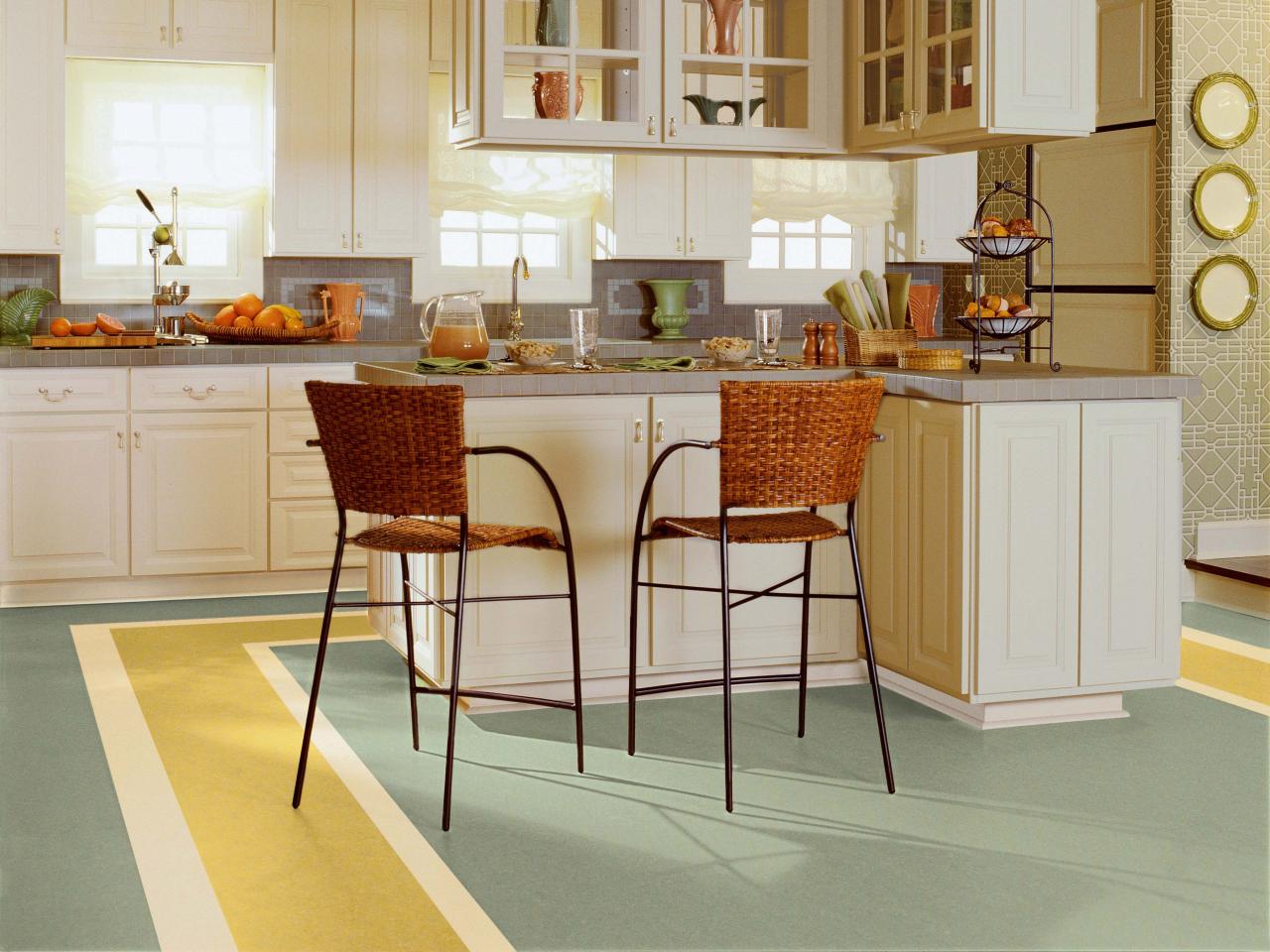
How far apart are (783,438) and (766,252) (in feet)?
14.1

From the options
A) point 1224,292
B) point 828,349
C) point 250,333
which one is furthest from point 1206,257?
point 250,333

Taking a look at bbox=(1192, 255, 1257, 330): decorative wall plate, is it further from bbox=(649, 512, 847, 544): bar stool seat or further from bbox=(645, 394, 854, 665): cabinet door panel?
bbox=(649, 512, 847, 544): bar stool seat

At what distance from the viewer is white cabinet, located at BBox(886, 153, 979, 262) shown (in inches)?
303

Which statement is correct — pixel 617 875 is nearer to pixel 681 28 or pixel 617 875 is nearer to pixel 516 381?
pixel 516 381

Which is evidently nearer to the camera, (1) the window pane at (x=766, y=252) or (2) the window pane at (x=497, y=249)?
(2) the window pane at (x=497, y=249)

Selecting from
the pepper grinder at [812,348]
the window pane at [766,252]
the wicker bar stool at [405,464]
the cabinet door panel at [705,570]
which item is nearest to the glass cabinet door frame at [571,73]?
the pepper grinder at [812,348]

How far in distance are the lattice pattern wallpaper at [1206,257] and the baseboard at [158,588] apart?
11.3ft

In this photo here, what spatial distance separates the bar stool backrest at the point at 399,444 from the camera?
346cm

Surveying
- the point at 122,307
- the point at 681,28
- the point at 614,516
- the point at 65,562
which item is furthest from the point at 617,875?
the point at 122,307

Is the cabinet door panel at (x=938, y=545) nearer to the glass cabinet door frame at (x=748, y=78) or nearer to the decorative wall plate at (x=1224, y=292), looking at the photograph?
the glass cabinet door frame at (x=748, y=78)

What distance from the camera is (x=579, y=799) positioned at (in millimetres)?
3625

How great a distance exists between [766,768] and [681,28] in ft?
7.39

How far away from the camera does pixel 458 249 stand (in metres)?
7.36

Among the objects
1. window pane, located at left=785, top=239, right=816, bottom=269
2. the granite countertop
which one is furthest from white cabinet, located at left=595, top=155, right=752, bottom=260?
the granite countertop
